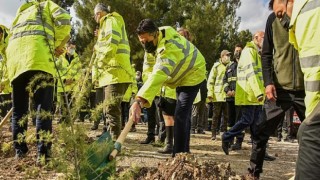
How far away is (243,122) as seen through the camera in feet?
21.1

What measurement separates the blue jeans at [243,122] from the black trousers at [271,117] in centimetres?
190

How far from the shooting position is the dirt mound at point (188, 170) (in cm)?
346

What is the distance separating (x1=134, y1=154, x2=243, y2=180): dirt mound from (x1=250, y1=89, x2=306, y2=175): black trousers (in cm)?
63

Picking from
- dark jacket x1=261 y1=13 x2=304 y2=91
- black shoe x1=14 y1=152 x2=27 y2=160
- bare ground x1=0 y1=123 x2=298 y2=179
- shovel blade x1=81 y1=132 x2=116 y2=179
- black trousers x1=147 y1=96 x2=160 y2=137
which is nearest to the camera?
shovel blade x1=81 y1=132 x2=116 y2=179

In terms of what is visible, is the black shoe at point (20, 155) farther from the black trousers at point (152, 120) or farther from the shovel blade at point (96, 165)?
the black trousers at point (152, 120)

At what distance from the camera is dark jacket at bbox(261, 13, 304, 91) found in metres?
3.77

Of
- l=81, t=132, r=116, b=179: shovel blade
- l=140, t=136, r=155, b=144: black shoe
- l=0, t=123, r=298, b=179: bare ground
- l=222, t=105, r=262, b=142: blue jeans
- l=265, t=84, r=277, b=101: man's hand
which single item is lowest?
l=0, t=123, r=298, b=179: bare ground

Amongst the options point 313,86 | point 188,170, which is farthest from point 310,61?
point 188,170

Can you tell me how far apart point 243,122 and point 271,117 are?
236 centimetres

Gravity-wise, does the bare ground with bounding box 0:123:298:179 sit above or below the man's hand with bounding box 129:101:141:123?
below

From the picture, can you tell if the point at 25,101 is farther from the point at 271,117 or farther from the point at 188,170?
the point at 271,117

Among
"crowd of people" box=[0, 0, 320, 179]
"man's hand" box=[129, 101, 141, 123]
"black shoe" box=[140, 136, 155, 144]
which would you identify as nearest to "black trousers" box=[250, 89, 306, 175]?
"crowd of people" box=[0, 0, 320, 179]

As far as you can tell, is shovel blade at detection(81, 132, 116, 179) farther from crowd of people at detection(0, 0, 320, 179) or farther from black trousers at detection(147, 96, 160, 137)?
black trousers at detection(147, 96, 160, 137)

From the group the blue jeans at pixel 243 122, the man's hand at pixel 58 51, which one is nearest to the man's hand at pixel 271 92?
the blue jeans at pixel 243 122
